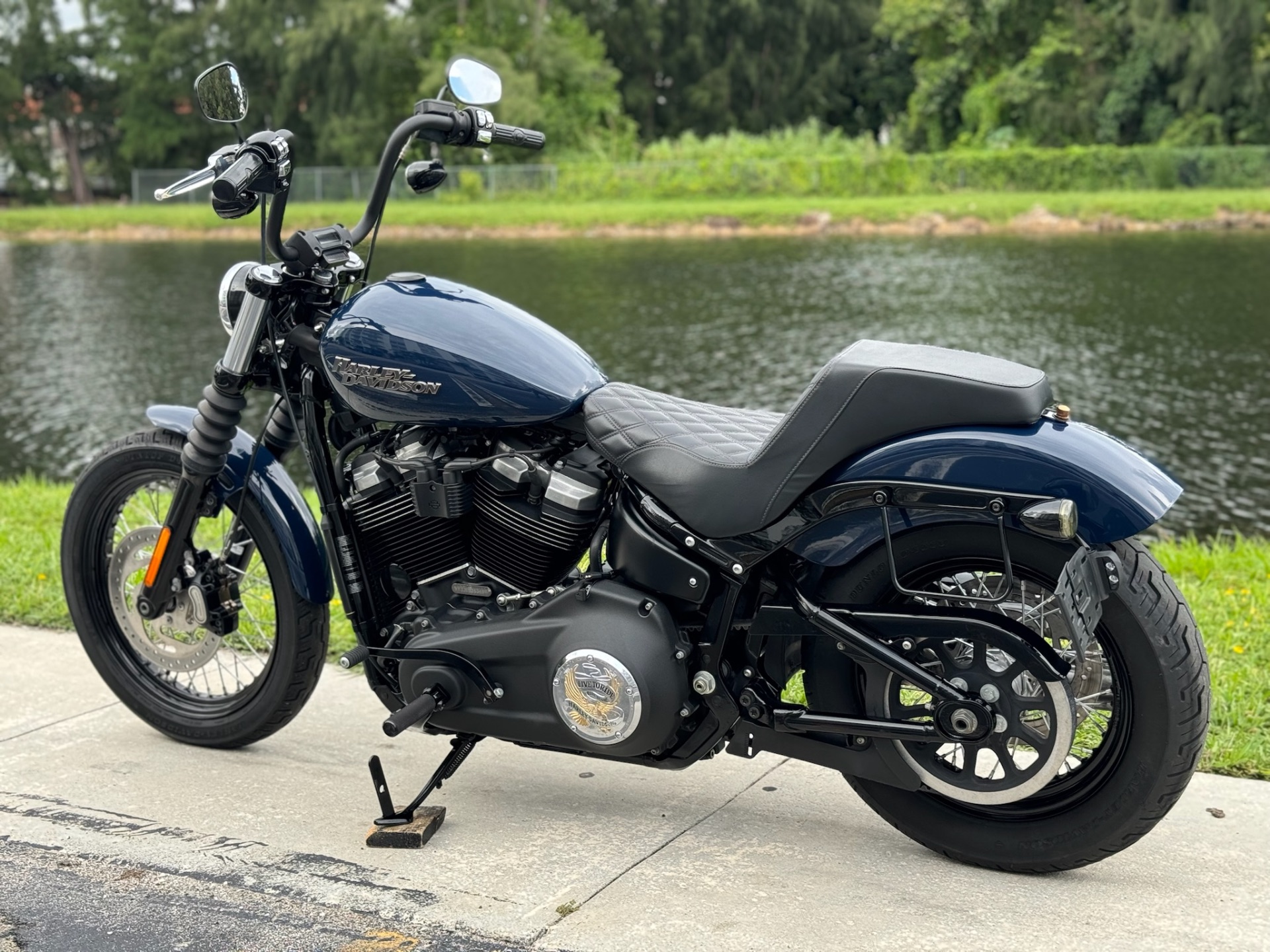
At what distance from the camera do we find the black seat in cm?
289

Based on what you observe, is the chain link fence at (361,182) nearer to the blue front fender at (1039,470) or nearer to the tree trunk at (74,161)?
the tree trunk at (74,161)

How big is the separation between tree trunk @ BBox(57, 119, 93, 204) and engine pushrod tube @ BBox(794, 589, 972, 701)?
60.8 metres

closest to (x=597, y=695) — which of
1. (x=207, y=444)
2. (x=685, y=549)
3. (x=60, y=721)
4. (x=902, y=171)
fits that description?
(x=685, y=549)

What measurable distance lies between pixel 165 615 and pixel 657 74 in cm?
6034

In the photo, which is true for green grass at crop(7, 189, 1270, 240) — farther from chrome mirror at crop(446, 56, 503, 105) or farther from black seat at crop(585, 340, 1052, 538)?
black seat at crop(585, 340, 1052, 538)

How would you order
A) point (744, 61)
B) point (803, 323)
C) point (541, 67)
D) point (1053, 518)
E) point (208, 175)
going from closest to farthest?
point (1053, 518)
point (208, 175)
point (803, 323)
point (541, 67)
point (744, 61)

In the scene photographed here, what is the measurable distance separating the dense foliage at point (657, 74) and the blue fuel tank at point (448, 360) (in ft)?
129

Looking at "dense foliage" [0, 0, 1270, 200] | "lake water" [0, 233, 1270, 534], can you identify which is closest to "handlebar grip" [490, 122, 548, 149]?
"lake water" [0, 233, 1270, 534]

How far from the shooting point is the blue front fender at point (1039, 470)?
2.79 meters

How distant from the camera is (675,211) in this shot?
124ft

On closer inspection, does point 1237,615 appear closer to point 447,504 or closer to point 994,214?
point 447,504

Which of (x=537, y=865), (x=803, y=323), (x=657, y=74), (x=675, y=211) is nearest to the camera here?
(x=537, y=865)

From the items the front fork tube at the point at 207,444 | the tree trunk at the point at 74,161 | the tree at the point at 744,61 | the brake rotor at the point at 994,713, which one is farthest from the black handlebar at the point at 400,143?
the tree trunk at the point at 74,161

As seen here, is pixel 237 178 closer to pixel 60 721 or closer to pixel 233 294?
pixel 233 294
